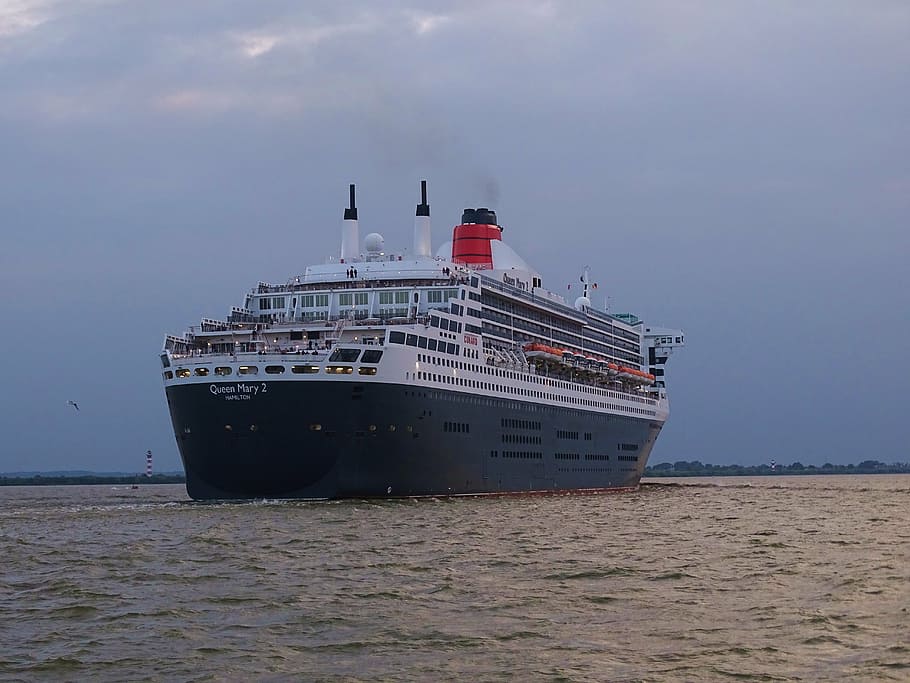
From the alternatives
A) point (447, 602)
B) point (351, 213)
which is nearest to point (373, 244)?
point (351, 213)

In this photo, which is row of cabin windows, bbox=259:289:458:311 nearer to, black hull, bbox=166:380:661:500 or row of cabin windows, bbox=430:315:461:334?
row of cabin windows, bbox=430:315:461:334

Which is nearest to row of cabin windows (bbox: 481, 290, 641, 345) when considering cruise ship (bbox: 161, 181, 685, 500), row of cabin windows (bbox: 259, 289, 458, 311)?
cruise ship (bbox: 161, 181, 685, 500)

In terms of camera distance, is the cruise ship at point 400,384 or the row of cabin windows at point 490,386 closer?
the cruise ship at point 400,384

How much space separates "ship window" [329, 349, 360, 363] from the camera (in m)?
47.4

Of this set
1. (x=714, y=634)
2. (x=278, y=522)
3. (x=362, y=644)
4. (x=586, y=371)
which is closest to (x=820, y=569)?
(x=714, y=634)

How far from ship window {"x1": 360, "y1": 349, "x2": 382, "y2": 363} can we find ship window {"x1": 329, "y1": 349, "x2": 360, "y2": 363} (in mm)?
317

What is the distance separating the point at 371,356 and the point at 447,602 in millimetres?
27733

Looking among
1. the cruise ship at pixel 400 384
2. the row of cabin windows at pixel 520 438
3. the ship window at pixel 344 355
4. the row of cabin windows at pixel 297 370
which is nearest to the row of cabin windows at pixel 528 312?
the cruise ship at pixel 400 384

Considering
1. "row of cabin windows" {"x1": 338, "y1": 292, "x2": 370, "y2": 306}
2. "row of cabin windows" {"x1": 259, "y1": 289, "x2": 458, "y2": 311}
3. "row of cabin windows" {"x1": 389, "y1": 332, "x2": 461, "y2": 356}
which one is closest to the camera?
"row of cabin windows" {"x1": 389, "y1": 332, "x2": 461, "y2": 356}

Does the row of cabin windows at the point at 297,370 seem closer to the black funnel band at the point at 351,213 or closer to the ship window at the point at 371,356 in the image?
the ship window at the point at 371,356

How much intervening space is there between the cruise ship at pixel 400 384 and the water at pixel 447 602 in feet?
31.9

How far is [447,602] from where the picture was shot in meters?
20.8

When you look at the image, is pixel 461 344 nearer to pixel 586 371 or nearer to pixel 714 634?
pixel 586 371

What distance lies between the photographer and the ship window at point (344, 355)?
156ft
